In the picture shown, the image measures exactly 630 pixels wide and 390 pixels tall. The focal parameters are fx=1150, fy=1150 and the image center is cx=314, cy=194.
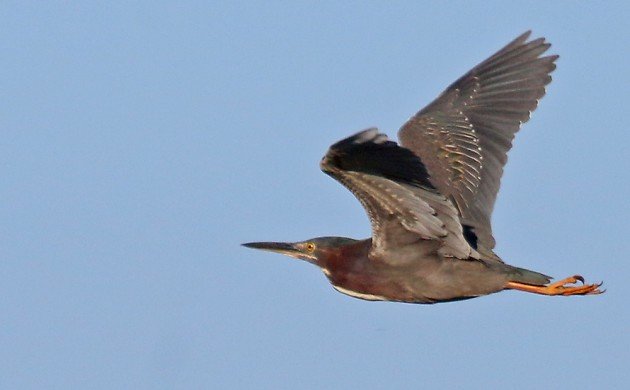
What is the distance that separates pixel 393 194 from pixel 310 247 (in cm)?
188

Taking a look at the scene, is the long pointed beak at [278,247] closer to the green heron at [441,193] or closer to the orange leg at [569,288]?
the green heron at [441,193]

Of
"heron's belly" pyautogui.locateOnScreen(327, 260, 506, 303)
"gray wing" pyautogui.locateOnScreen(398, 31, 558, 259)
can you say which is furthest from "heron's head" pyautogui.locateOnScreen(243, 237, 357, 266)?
"gray wing" pyautogui.locateOnScreen(398, 31, 558, 259)

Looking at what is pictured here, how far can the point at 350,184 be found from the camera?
345 inches

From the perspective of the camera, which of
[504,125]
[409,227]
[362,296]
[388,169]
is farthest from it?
[504,125]

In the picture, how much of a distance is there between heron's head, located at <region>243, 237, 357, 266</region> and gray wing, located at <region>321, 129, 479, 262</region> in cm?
62

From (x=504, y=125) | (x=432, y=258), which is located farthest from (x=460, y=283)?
(x=504, y=125)

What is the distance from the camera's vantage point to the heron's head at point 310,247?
10.5 metres

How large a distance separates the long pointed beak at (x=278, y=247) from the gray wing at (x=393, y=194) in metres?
1.13

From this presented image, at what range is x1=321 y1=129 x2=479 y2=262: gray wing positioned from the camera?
323 inches

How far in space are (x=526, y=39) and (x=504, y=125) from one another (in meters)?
1.21

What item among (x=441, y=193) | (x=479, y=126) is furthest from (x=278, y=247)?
(x=479, y=126)

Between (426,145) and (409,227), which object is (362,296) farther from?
(426,145)

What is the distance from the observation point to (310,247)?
35.1 ft

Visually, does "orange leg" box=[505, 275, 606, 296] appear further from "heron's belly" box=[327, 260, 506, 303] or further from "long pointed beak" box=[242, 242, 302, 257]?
"long pointed beak" box=[242, 242, 302, 257]
